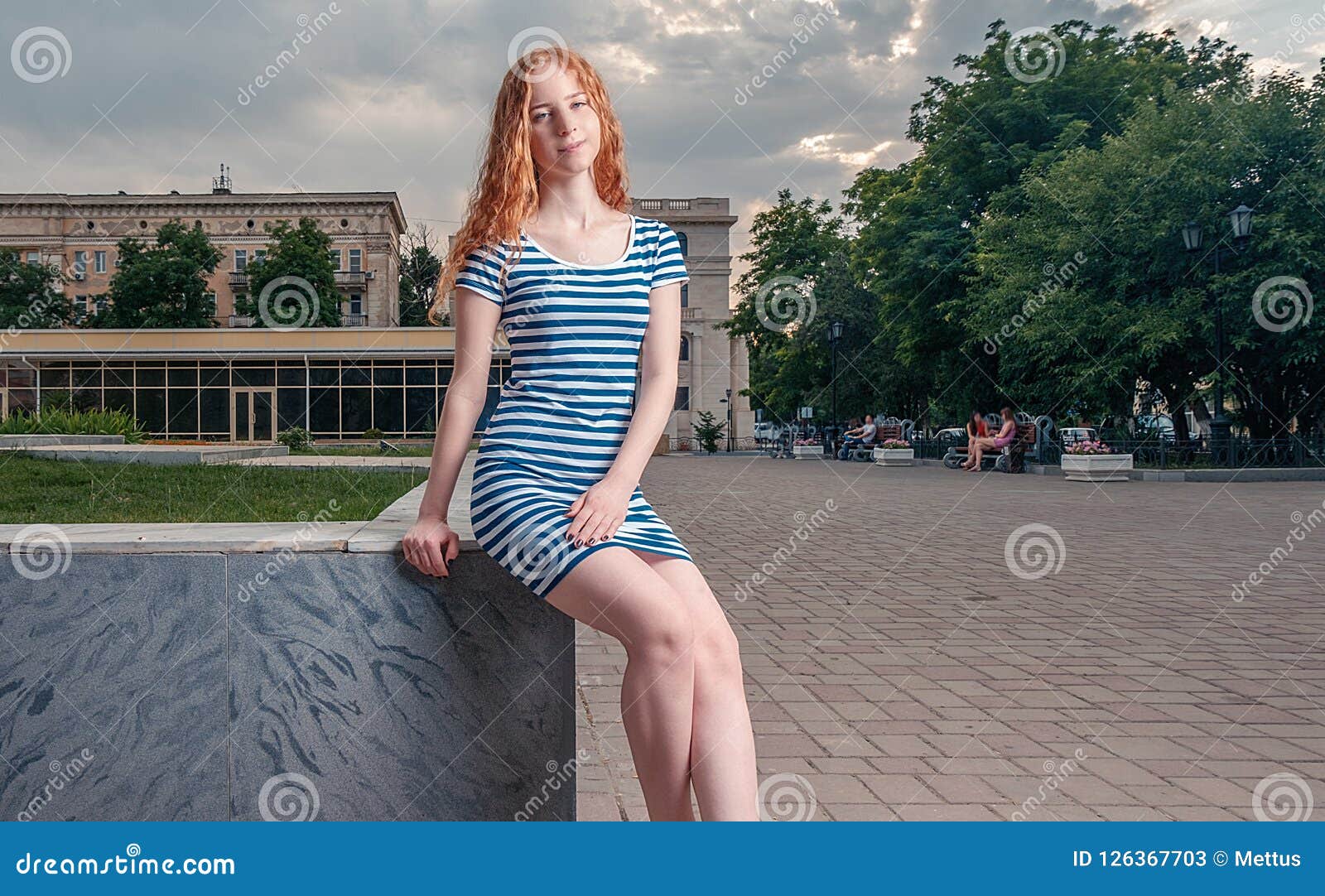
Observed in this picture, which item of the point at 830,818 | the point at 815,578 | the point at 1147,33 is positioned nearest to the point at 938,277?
the point at 1147,33

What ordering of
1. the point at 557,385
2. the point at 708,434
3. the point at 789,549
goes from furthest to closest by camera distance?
the point at 708,434, the point at 789,549, the point at 557,385

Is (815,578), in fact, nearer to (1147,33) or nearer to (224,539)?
(224,539)

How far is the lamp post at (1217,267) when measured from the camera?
64.6 feet

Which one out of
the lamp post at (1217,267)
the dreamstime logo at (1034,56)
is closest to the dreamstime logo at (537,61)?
the lamp post at (1217,267)

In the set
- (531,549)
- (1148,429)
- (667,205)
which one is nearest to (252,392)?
(667,205)

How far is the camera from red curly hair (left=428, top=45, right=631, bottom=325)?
2592 millimetres

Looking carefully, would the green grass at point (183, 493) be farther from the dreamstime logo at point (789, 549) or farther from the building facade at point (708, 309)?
the building facade at point (708, 309)

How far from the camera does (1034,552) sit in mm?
9328

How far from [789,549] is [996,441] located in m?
15.8

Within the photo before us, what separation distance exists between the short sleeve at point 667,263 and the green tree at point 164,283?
53.9 m

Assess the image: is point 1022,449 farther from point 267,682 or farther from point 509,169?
point 267,682

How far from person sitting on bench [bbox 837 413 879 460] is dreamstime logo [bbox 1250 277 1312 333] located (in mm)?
12913

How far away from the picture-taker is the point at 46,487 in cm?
901

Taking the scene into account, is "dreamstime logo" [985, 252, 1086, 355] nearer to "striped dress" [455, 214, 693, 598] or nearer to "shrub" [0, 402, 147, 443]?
"shrub" [0, 402, 147, 443]
